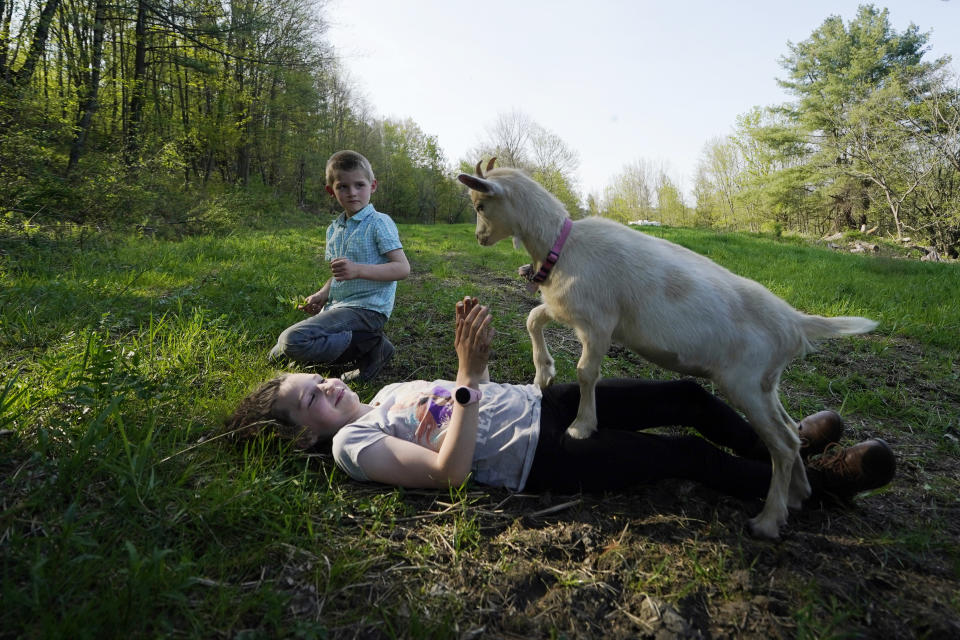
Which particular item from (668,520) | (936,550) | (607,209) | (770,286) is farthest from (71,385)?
A: (607,209)

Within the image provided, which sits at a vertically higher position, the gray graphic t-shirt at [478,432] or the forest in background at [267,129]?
the forest in background at [267,129]

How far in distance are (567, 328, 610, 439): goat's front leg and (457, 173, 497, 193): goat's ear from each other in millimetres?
1070

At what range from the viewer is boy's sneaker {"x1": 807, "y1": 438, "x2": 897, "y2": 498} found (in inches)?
89.8

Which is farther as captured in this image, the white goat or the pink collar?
the pink collar

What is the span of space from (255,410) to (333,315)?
1522mm

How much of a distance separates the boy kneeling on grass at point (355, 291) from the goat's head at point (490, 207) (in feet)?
4.25

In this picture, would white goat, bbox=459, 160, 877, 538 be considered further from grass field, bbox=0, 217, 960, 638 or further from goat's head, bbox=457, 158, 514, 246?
grass field, bbox=0, 217, 960, 638

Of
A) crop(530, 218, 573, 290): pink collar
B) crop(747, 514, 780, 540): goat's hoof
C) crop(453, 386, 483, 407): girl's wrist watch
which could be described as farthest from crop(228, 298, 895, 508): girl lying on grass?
crop(530, 218, 573, 290): pink collar

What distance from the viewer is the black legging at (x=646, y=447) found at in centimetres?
244

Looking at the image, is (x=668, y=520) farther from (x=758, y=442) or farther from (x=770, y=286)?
(x=770, y=286)

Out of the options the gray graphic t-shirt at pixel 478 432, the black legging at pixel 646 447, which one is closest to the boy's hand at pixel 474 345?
the gray graphic t-shirt at pixel 478 432

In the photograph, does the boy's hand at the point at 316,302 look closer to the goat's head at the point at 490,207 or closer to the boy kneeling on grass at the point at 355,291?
the boy kneeling on grass at the point at 355,291

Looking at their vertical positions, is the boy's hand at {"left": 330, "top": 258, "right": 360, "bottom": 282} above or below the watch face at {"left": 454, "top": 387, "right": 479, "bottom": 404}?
above

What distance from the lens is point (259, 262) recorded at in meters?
7.96
